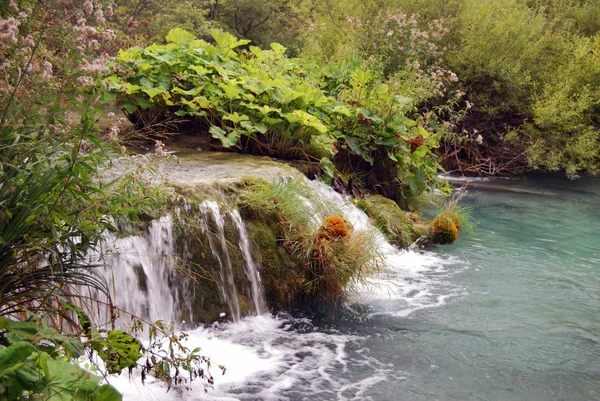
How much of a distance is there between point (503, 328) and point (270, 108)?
371cm

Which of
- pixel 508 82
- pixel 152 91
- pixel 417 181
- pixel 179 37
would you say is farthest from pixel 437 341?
pixel 508 82

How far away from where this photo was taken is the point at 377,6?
56.3ft

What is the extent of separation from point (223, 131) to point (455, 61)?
11026mm

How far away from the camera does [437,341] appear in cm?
511

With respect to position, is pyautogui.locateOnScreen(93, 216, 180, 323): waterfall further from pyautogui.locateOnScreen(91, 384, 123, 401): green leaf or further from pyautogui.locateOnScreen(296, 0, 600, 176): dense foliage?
pyautogui.locateOnScreen(296, 0, 600, 176): dense foliage

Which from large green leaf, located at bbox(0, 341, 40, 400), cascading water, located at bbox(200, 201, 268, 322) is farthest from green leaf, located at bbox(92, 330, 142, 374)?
cascading water, located at bbox(200, 201, 268, 322)

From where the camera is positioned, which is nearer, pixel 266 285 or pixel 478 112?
pixel 266 285

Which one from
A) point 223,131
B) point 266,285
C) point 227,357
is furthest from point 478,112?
point 227,357

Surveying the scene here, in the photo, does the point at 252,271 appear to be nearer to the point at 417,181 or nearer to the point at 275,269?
the point at 275,269

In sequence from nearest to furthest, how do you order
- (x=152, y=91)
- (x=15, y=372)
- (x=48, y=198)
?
(x=15, y=372), (x=48, y=198), (x=152, y=91)

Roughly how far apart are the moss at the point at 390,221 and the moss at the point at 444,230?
30cm

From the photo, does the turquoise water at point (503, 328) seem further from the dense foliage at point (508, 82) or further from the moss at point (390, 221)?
the dense foliage at point (508, 82)

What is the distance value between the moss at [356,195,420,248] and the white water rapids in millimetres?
1901

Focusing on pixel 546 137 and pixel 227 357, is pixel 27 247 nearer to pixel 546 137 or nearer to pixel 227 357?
pixel 227 357
